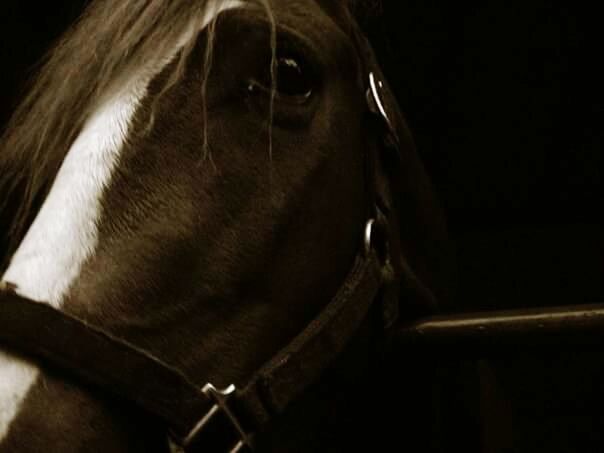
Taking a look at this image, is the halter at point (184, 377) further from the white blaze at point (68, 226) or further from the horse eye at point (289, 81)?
the horse eye at point (289, 81)

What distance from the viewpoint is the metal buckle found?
646 mm

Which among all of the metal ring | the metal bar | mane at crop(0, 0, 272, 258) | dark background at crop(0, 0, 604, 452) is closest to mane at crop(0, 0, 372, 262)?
mane at crop(0, 0, 272, 258)

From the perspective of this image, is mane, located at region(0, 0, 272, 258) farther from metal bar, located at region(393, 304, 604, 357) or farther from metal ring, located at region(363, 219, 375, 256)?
metal bar, located at region(393, 304, 604, 357)

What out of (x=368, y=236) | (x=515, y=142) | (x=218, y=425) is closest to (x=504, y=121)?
(x=515, y=142)

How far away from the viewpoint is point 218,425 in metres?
0.67

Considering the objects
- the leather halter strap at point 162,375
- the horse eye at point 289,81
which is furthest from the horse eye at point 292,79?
the leather halter strap at point 162,375

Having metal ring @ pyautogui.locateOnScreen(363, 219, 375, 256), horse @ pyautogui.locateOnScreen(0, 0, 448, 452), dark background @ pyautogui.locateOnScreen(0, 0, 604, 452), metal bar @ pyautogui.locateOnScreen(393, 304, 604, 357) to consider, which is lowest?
dark background @ pyautogui.locateOnScreen(0, 0, 604, 452)

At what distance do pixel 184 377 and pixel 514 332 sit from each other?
12.1 inches

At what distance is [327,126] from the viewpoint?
0.85 m

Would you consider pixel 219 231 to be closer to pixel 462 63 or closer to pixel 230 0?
pixel 230 0

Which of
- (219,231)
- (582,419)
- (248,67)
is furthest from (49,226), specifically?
(582,419)

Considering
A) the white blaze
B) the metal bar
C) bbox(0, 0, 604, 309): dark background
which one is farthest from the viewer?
bbox(0, 0, 604, 309): dark background

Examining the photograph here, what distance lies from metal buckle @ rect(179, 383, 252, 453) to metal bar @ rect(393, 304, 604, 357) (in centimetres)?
22

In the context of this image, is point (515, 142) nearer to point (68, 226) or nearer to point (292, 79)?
point (292, 79)
